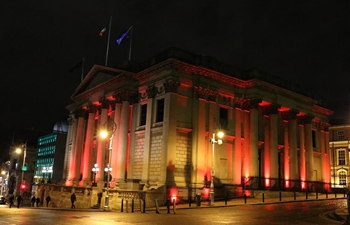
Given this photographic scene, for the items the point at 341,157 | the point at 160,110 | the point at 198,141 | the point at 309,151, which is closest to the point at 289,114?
the point at 309,151

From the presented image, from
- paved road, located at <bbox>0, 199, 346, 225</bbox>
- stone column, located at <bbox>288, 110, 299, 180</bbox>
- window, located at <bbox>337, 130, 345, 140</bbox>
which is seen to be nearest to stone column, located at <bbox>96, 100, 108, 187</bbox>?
paved road, located at <bbox>0, 199, 346, 225</bbox>

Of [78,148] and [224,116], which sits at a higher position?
[224,116]

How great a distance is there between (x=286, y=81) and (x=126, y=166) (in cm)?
2285

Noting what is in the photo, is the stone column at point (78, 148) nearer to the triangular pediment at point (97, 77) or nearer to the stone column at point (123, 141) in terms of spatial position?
the triangular pediment at point (97, 77)

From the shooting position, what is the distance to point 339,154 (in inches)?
2699

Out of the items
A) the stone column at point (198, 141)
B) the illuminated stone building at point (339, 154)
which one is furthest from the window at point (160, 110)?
the illuminated stone building at point (339, 154)

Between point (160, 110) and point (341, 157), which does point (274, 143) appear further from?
point (341, 157)

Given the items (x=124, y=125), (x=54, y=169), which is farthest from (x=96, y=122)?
(x=54, y=169)

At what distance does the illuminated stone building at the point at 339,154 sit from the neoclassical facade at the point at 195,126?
19768 millimetres

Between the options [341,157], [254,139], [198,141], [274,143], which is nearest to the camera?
[198,141]

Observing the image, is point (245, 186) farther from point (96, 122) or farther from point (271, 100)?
point (96, 122)

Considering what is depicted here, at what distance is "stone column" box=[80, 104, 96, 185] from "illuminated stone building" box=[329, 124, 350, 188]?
43810 mm

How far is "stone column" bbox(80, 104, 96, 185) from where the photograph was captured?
48.2 m

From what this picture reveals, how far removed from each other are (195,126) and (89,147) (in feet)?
58.1
